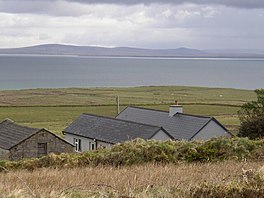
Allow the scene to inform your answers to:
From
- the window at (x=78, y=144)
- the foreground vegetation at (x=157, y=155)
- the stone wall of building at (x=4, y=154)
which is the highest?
the foreground vegetation at (x=157, y=155)

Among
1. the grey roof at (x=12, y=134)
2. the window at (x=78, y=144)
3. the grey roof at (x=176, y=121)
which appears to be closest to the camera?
the grey roof at (x=12, y=134)

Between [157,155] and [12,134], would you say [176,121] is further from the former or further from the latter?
[157,155]

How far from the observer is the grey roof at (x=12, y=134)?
35.8m

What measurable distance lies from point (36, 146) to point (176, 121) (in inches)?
459

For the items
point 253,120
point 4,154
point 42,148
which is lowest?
point 4,154

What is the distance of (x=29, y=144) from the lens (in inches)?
1411

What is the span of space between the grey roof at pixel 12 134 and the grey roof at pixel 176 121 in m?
10.3

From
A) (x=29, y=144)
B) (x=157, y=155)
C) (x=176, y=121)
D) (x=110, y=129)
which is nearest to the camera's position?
(x=157, y=155)

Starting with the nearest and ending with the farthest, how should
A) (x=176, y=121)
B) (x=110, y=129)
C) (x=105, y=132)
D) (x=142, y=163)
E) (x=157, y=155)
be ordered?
(x=142, y=163) → (x=157, y=155) → (x=110, y=129) → (x=105, y=132) → (x=176, y=121)

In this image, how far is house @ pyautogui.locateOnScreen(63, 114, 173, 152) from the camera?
126 ft

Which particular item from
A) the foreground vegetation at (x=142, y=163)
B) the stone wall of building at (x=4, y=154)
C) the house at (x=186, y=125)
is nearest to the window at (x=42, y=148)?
the stone wall of building at (x=4, y=154)

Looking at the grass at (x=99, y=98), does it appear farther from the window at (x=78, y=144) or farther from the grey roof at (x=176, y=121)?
the window at (x=78, y=144)

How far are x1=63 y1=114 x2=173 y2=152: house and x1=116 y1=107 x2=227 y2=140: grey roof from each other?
2.36 meters

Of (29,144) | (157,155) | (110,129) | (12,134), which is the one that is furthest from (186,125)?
(157,155)
